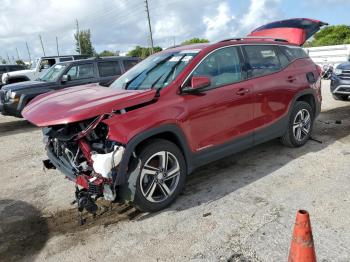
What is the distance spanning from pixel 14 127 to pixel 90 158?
24.2 feet

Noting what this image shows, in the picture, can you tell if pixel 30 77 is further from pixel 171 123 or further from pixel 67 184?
pixel 171 123

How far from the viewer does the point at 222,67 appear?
475 centimetres

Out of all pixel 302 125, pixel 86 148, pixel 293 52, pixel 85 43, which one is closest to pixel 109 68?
pixel 293 52

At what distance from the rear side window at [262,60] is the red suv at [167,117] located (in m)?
0.02

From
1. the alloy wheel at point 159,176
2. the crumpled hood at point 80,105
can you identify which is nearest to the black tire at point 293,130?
the alloy wheel at point 159,176

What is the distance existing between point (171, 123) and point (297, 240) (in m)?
1.98

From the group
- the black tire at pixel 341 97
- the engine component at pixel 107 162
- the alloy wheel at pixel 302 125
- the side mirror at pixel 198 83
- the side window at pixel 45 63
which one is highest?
the side window at pixel 45 63

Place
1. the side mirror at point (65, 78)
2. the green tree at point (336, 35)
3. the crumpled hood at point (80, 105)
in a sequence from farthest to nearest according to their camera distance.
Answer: the green tree at point (336, 35)
the side mirror at point (65, 78)
the crumpled hood at point (80, 105)

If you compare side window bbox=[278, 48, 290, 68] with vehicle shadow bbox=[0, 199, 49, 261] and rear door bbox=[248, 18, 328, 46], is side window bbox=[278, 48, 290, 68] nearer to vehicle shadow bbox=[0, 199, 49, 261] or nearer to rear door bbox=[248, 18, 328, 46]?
rear door bbox=[248, 18, 328, 46]

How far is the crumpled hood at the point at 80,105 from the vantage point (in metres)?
3.62

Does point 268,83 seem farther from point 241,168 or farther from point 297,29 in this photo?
point 297,29

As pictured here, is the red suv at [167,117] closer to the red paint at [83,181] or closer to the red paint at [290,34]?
the red paint at [83,181]

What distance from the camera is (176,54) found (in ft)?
16.0

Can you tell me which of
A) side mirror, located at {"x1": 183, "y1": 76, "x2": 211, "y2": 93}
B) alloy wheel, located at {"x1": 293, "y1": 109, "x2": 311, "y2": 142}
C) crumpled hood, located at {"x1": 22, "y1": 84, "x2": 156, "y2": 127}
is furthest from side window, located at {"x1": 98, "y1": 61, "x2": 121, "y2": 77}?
side mirror, located at {"x1": 183, "y1": 76, "x2": 211, "y2": 93}
